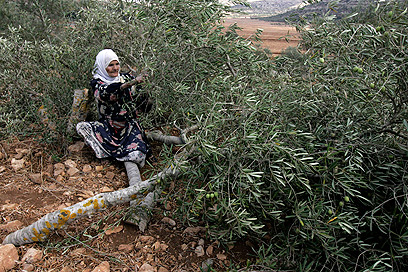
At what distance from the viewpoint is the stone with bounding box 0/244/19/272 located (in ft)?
7.12

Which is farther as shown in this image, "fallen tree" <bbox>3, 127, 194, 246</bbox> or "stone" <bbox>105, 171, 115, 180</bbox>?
"stone" <bbox>105, 171, 115, 180</bbox>

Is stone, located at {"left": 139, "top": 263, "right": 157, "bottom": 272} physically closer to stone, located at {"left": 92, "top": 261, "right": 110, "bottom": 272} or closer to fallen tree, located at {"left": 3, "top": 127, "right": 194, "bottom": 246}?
stone, located at {"left": 92, "top": 261, "right": 110, "bottom": 272}

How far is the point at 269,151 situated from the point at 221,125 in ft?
1.37

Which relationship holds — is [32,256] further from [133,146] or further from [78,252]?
[133,146]

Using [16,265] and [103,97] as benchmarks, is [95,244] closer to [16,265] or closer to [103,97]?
[16,265]

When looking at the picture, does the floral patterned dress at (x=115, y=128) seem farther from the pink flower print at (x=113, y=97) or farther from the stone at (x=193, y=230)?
the stone at (x=193, y=230)

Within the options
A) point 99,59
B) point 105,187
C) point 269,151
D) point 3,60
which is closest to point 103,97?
point 99,59

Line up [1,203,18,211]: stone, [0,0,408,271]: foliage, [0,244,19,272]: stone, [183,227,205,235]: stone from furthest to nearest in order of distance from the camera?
[1,203,18,211]: stone → [183,227,205,235]: stone → [0,244,19,272]: stone → [0,0,408,271]: foliage

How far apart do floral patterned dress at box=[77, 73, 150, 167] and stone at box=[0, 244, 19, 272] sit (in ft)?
4.89

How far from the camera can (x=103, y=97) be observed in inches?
139

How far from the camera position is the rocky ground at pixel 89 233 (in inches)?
90.5

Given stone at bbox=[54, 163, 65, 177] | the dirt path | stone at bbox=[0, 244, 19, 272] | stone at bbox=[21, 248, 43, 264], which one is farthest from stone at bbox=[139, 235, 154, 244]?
the dirt path

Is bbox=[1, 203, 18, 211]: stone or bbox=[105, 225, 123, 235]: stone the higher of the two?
bbox=[1, 203, 18, 211]: stone

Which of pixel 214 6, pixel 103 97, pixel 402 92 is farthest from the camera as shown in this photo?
pixel 103 97
